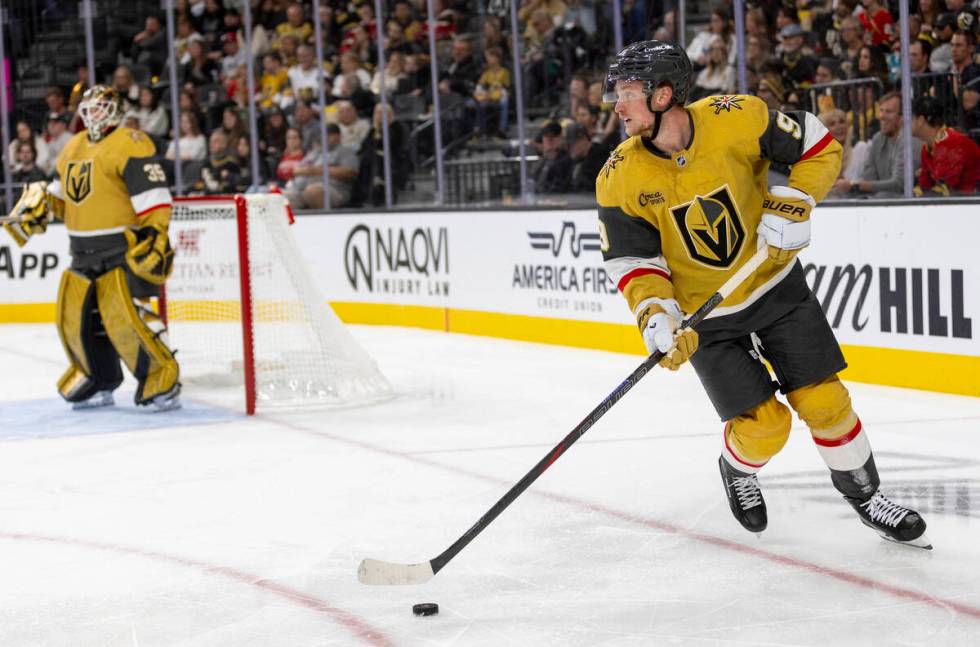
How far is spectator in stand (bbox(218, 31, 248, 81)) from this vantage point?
36.3 feet

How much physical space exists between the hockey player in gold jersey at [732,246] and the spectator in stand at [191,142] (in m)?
A: 7.70

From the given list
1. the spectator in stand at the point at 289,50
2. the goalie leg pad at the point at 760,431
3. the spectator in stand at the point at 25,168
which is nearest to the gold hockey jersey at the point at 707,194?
the goalie leg pad at the point at 760,431

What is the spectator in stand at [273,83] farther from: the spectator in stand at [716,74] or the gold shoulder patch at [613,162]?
the gold shoulder patch at [613,162]

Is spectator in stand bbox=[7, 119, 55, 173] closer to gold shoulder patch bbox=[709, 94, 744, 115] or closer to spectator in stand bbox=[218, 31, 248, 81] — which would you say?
spectator in stand bbox=[218, 31, 248, 81]

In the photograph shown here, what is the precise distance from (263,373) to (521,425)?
1.34 metres

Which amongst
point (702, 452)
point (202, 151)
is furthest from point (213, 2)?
A: point (702, 452)

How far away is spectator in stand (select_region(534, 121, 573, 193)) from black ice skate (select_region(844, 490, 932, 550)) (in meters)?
4.63

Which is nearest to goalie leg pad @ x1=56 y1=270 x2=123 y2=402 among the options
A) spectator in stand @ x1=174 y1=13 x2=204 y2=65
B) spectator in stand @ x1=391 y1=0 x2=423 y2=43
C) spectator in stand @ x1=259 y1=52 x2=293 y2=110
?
spectator in stand @ x1=391 y1=0 x2=423 y2=43

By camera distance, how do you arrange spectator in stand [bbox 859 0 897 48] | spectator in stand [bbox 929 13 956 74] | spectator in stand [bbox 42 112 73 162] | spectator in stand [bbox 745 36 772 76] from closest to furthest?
spectator in stand [bbox 929 13 956 74], spectator in stand [bbox 859 0 897 48], spectator in stand [bbox 745 36 772 76], spectator in stand [bbox 42 112 73 162]

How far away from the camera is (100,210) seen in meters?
5.70

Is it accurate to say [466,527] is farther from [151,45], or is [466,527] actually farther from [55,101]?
[151,45]

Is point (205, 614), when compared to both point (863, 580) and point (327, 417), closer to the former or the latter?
point (863, 580)

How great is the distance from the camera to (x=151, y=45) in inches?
456

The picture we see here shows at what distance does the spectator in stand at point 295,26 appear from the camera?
10320 millimetres
